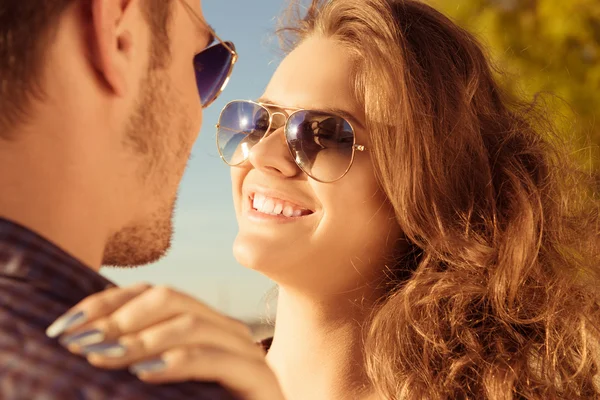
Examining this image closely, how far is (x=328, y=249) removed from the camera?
327 centimetres

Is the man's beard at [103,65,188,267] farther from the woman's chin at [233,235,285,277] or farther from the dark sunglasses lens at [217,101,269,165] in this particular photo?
the dark sunglasses lens at [217,101,269,165]

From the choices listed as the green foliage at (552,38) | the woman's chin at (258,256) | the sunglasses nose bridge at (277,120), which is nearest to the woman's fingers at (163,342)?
the woman's chin at (258,256)

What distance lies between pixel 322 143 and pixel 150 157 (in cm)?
203

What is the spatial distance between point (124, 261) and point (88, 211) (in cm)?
18

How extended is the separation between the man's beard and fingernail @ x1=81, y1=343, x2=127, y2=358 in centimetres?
30

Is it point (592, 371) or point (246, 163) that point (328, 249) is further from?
point (592, 371)

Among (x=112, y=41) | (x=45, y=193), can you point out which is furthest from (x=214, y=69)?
(x=45, y=193)

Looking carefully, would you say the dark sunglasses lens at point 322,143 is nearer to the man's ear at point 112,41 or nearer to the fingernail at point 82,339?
the man's ear at point 112,41

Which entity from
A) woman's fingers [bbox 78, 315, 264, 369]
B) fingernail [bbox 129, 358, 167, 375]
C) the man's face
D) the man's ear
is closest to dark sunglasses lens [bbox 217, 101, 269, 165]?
the man's face

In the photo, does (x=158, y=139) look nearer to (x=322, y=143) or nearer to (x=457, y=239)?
(x=322, y=143)

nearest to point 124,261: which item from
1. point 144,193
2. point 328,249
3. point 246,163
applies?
point 144,193

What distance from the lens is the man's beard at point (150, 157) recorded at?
135 cm

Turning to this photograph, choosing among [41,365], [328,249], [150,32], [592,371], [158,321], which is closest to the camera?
[41,365]

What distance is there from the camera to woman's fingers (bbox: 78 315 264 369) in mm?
1079
